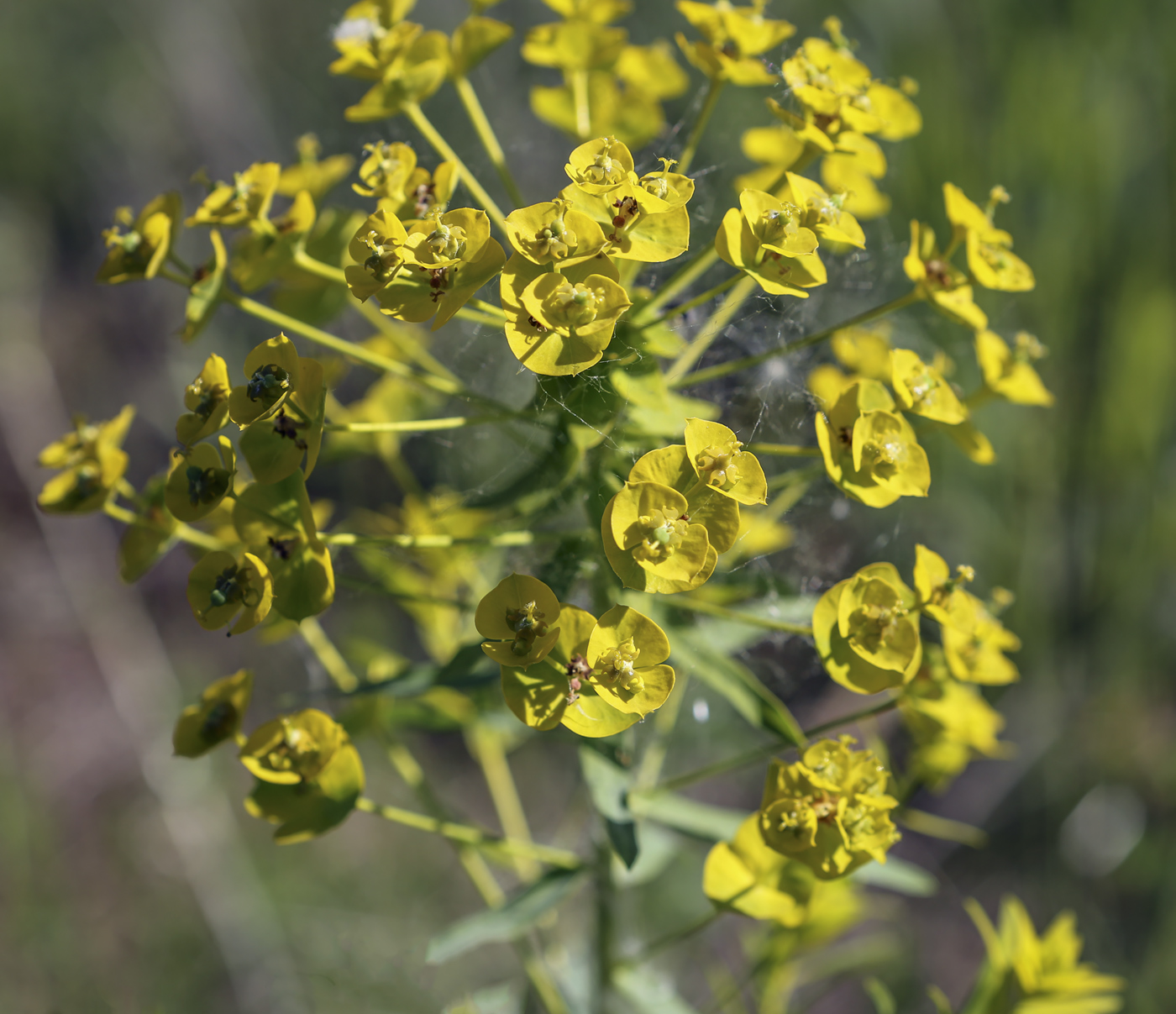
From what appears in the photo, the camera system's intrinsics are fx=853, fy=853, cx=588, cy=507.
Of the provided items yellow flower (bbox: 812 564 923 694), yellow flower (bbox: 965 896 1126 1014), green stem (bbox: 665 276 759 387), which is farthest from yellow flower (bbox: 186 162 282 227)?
yellow flower (bbox: 965 896 1126 1014)

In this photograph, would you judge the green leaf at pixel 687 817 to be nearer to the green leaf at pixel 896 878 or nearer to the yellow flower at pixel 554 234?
the green leaf at pixel 896 878

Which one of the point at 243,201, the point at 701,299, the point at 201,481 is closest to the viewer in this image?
the point at 201,481

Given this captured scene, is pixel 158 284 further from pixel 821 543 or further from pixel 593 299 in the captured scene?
pixel 593 299

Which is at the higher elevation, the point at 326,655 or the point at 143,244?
the point at 143,244

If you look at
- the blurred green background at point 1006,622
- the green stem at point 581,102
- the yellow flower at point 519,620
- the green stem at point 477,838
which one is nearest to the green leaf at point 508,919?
the green stem at point 477,838

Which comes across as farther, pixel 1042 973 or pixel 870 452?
pixel 1042 973

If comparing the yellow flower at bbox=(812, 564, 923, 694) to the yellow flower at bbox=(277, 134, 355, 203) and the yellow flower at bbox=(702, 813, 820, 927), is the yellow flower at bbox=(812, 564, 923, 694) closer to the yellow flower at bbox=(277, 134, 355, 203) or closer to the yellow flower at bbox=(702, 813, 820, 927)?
the yellow flower at bbox=(702, 813, 820, 927)

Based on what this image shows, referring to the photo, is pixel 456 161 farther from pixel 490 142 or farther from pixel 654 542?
pixel 654 542

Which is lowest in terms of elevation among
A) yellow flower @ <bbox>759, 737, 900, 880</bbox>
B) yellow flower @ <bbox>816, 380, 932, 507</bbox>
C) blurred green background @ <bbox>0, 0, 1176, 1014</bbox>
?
blurred green background @ <bbox>0, 0, 1176, 1014</bbox>

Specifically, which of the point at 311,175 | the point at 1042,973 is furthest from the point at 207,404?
the point at 1042,973
